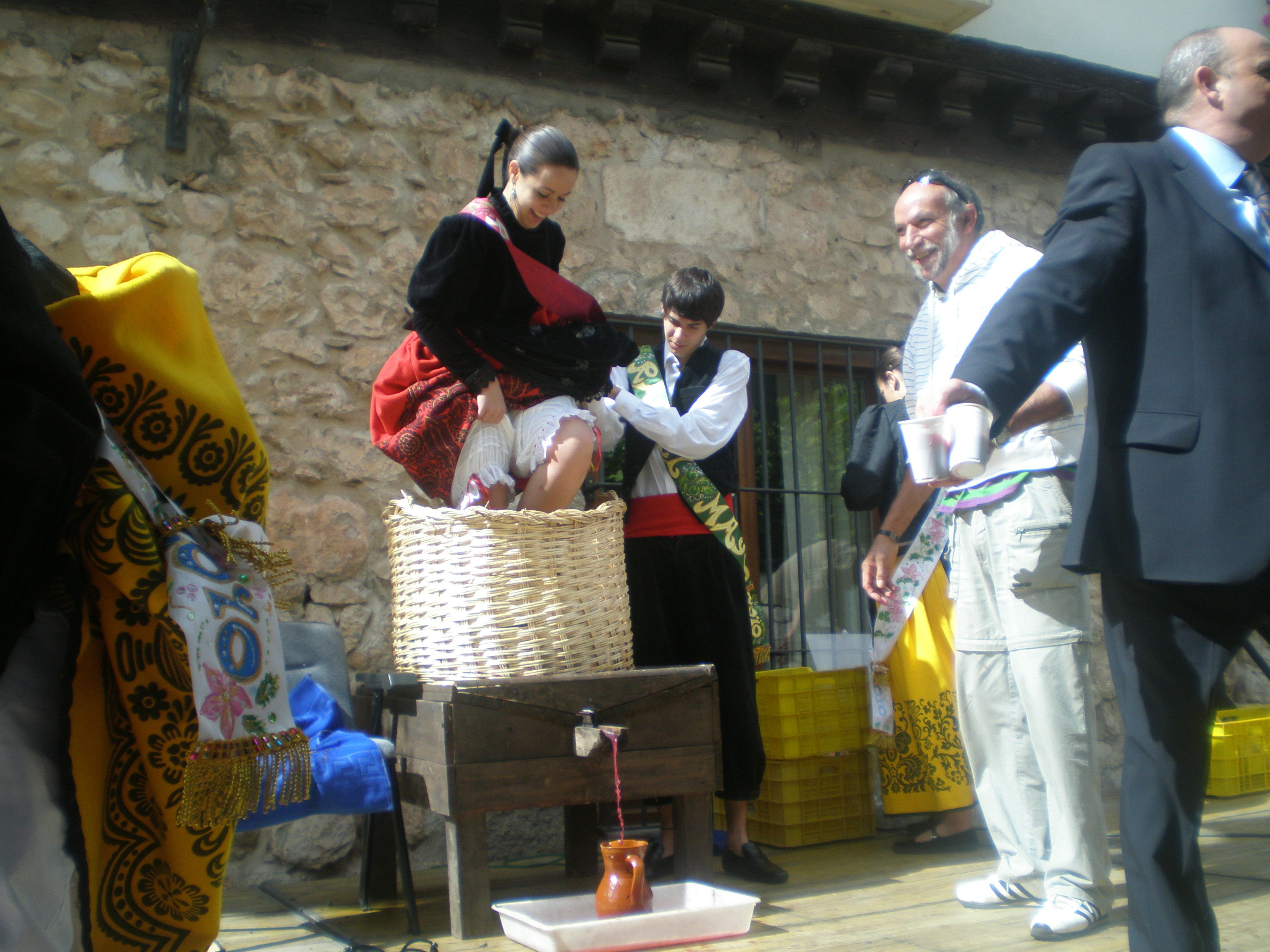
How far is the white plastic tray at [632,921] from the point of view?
2117 mm

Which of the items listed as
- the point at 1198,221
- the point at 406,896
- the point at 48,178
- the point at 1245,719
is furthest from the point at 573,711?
the point at 1245,719

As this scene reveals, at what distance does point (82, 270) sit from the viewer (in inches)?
57.1

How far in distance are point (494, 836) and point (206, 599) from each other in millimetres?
2473

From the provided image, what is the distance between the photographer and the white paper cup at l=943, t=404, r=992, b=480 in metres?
1.32

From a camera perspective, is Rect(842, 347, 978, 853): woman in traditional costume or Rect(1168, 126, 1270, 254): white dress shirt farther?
Rect(842, 347, 978, 853): woman in traditional costume

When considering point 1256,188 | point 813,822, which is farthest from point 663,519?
point 1256,188

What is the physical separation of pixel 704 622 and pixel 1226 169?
6.09 ft

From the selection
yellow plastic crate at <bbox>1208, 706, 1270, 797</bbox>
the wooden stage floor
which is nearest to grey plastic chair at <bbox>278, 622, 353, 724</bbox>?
the wooden stage floor

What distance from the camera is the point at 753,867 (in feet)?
9.68

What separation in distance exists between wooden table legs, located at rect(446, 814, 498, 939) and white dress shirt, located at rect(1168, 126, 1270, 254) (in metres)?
1.96

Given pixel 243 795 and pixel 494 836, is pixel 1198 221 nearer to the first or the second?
pixel 243 795

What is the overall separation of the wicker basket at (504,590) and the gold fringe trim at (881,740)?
133cm

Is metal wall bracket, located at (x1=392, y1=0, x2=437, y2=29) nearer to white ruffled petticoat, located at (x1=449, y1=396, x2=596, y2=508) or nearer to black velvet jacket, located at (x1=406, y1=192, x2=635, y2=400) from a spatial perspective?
black velvet jacket, located at (x1=406, y1=192, x2=635, y2=400)

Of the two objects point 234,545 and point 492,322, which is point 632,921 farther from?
point 492,322
